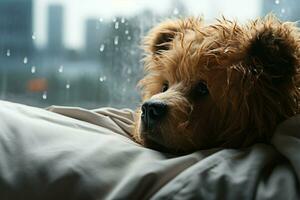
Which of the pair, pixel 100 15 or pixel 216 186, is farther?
pixel 100 15

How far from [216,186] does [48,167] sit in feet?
0.71

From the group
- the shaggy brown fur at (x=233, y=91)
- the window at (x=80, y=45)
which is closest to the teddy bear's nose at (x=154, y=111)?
the shaggy brown fur at (x=233, y=91)

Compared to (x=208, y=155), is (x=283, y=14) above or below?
above

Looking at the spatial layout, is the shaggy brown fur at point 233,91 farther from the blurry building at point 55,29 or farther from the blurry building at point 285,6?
the blurry building at point 55,29

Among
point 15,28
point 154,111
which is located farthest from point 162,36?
point 15,28

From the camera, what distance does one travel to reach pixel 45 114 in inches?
36.0

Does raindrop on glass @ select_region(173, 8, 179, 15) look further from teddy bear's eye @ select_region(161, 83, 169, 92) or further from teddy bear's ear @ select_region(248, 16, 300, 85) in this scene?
teddy bear's ear @ select_region(248, 16, 300, 85)

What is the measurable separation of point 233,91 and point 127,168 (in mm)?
Result: 242

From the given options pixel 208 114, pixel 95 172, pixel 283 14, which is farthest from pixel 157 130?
pixel 283 14

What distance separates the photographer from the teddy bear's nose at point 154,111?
0.90 m

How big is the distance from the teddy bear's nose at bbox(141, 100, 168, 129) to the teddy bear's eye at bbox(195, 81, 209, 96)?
0.07 metres

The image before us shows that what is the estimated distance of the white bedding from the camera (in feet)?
2.26

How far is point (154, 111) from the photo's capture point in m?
0.90

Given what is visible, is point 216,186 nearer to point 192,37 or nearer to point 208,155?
point 208,155
